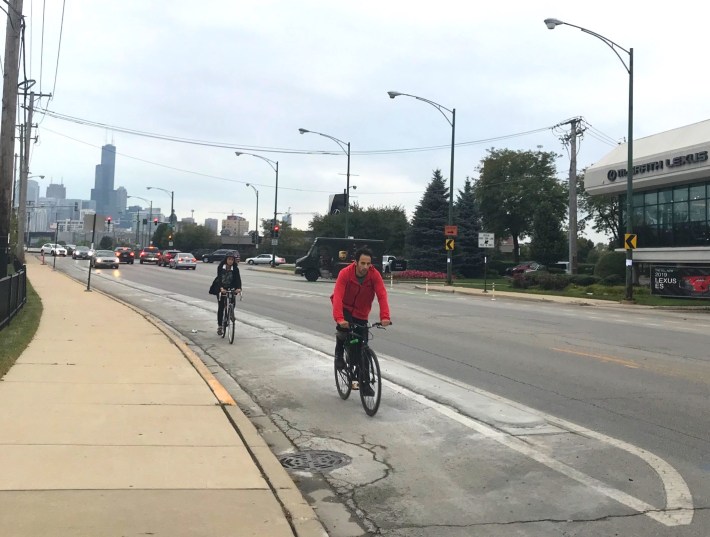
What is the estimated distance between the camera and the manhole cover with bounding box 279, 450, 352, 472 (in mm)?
5613

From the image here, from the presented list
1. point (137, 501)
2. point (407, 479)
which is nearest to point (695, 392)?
point (407, 479)

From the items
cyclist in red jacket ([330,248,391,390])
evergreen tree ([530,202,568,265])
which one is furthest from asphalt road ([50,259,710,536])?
evergreen tree ([530,202,568,265])

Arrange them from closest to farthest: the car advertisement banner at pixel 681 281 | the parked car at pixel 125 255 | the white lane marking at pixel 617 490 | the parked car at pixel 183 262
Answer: the white lane marking at pixel 617 490 < the car advertisement banner at pixel 681 281 < the parked car at pixel 183 262 < the parked car at pixel 125 255

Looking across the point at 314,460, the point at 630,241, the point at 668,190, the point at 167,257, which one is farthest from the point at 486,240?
the point at 167,257

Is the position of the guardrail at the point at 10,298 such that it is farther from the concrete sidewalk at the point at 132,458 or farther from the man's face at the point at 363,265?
the man's face at the point at 363,265

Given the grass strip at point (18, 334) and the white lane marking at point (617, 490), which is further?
the grass strip at point (18, 334)

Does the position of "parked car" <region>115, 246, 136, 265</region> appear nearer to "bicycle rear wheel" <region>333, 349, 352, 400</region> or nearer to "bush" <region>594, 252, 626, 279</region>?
"bush" <region>594, 252, 626, 279</region>

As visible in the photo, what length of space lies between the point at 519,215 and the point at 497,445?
70527 millimetres

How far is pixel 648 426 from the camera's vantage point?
22.7 feet

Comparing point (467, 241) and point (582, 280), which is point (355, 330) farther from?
point (467, 241)

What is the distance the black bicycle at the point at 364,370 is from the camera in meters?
7.24

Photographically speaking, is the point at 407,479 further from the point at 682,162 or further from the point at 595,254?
the point at 595,254

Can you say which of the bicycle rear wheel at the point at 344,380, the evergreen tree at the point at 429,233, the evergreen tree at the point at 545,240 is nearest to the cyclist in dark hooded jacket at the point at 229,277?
the bicycle rear wheel at the point at 344,380

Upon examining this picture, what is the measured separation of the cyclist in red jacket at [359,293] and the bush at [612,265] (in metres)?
36.7
